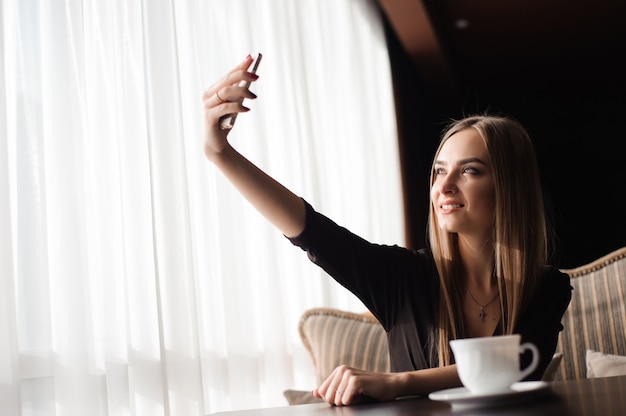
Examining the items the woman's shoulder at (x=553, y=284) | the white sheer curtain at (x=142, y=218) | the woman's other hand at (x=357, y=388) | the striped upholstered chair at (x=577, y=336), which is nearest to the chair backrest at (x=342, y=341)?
the striped upholstered chair at (x=577, y=336)

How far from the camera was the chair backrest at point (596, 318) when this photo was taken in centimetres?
212

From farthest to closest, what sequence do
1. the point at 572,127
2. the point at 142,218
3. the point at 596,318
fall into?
the point at 572,127
the point at 596,318
the point at 142,218

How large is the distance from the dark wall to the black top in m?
3.76

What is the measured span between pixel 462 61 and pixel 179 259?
377 centimetres

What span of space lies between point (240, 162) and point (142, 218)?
28.4 inches

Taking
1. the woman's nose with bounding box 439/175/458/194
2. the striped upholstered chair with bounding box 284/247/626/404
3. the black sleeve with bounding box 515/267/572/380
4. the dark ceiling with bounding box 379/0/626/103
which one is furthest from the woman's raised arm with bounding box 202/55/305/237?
the dark ceiling with bounding box 379/0/626/103

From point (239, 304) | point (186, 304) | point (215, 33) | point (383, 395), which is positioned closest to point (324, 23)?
point (215, 33)

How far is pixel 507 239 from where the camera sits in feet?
4.80

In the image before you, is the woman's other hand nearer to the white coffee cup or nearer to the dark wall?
the white coffee cup

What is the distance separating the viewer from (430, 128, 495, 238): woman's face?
57.8 inches

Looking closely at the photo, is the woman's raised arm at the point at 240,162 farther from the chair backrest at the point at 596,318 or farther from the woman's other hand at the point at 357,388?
the chair backrest at the point at 596,318

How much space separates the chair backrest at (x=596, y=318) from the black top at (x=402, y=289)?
74cm

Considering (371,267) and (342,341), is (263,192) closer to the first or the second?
(371,267)

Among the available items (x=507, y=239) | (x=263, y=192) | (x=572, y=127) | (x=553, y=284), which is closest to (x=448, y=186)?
(x=507, y=239)
